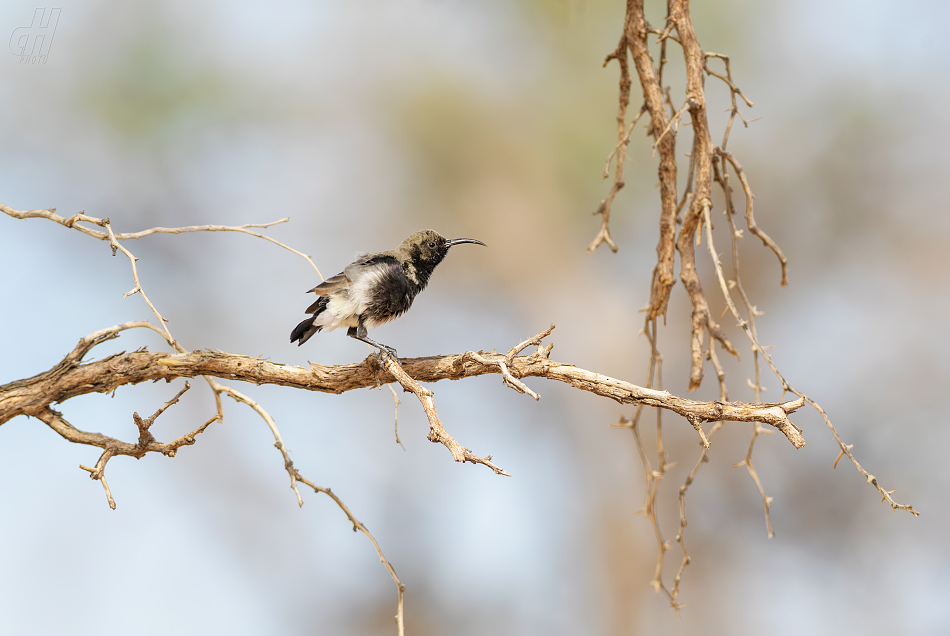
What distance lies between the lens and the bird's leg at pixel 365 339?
199 centimetres

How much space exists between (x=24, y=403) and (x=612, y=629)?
4337 millimetres

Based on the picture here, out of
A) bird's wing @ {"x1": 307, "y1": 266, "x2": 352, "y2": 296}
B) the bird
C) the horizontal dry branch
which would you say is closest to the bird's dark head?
the bird

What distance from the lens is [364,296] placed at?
2.17 m

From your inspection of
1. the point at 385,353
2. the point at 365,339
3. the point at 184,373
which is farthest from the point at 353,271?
the point at 184,373

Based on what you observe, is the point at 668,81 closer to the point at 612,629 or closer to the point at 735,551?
the point at 735,551

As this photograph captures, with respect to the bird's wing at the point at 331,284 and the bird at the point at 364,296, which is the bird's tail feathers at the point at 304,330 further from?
the bird's wing at the point at 331,284

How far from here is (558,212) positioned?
18.2ft

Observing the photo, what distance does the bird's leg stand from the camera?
1989mm

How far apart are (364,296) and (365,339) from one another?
131 mm

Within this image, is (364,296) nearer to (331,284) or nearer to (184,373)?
(331,284)

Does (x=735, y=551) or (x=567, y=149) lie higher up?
(x=567, y=149)

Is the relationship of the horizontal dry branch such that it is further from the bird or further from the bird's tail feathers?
the bird's tail feathers

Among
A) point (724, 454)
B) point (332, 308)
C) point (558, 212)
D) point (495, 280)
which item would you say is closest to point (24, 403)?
point (332, 308)

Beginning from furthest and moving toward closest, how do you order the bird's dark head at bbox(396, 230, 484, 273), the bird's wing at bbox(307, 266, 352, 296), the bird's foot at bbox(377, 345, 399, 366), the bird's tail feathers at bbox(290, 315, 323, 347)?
the bird's dark head at bbox(396, 230, 484, 273)
the bird's tail feathers at bbox(290, 315, 323, 347)
the bird's wing at bbox(307, 266, 352, 296)
the bird's foot at bbox(377, 345, 399, 366)
